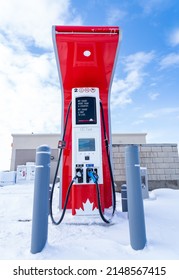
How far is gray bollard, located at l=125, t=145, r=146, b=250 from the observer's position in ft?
4.56

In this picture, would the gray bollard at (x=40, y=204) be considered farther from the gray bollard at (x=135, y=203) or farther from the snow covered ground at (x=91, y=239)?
the gray bollard at (x=135, y=203)

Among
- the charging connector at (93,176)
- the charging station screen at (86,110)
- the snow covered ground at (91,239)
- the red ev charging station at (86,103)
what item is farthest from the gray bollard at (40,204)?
the charging station screen at (86,110)

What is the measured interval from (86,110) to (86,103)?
102mm

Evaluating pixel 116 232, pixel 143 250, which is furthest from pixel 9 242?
pixel 143 250

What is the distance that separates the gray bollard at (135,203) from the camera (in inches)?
54.7

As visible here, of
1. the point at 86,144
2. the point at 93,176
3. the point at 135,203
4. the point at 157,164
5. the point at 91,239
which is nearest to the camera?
the point at 135,203

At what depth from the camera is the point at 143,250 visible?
4.45ft

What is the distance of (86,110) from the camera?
2461 mm

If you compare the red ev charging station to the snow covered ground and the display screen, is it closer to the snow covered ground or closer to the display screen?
the display screen

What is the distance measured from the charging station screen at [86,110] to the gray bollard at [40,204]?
992mm

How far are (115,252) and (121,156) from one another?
12.5 feet

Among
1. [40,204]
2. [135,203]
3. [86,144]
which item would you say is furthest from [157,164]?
[40,204]

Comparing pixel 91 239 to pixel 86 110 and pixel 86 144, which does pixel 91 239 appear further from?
pixel 86 110
